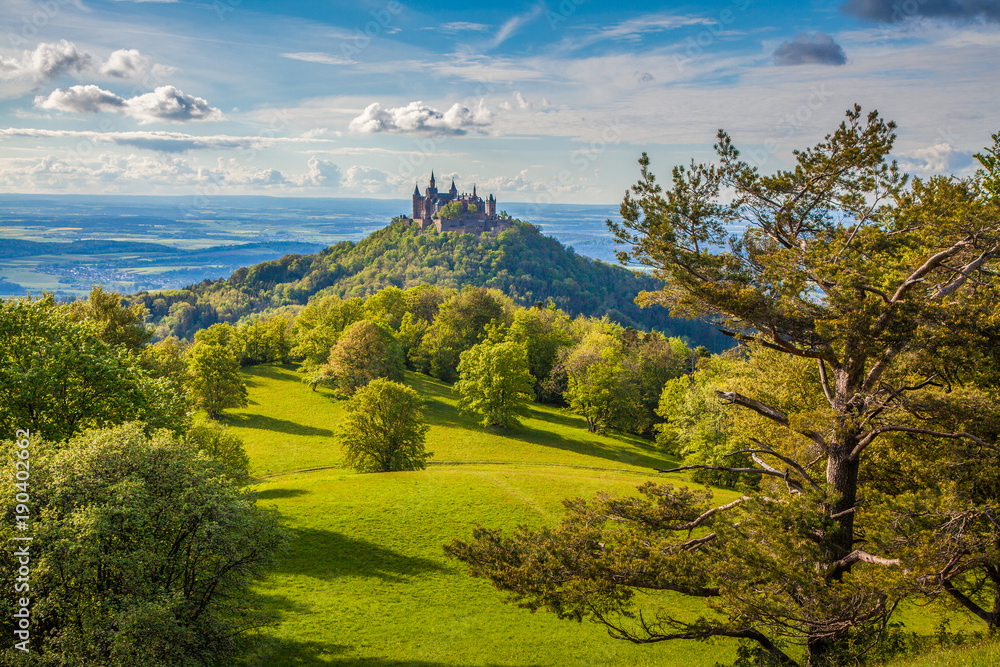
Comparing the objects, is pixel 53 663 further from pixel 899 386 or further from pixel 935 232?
pixel 935 232

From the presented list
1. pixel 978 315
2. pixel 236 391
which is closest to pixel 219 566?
pixel 978 315

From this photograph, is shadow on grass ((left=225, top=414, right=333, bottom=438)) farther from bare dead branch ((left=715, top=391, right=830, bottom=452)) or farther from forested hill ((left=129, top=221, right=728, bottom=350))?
forested hill ((left=129, top=221, right=728, bottom=350))

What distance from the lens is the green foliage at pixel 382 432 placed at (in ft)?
110

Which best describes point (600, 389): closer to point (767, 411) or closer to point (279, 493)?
point (279, 493)

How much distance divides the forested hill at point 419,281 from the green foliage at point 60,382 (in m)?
133

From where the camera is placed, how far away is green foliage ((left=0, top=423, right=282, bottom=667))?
9547 millimetres

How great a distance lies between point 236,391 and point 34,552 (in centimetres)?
4177

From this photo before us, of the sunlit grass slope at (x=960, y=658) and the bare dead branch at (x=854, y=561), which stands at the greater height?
the bare dead branch at (x=854, y=561)

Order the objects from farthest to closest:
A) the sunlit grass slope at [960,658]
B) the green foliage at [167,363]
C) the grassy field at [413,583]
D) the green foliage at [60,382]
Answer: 1. the green foliage at [167,363]
2. the green foliage at [60,382]
3. the grassy field at [413,583]
4. the sunlit grass slope at [960,658]

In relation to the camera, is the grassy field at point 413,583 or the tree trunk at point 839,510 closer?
the tree trunk at point 839,510

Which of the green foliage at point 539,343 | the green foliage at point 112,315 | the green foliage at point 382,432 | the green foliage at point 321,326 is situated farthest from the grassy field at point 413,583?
the green foliage at point 539,343

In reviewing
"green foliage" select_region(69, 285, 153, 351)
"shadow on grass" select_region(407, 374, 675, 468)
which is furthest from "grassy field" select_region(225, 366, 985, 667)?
"green foliage" select_region(69, 285, 153, 351)

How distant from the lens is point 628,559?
9.72 meters

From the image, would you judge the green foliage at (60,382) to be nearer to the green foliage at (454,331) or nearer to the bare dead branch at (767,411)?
the bare dead branch at (767,411)
